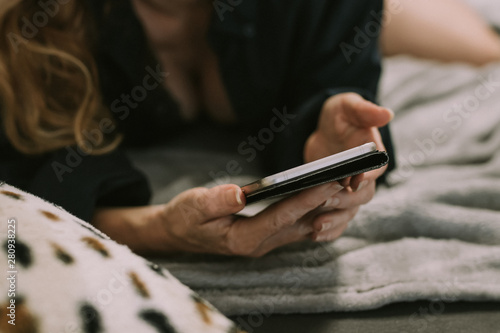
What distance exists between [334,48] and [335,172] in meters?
0.39

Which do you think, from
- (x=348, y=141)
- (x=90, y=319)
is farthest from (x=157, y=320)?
(x=348, y=141)

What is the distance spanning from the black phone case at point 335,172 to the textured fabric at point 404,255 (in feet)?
0.51

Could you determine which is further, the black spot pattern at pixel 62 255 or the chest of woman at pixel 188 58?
the chest of woman at pixel 188 58

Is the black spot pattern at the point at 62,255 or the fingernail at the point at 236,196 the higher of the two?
Answer: the black spot pattern at the point at 62,255

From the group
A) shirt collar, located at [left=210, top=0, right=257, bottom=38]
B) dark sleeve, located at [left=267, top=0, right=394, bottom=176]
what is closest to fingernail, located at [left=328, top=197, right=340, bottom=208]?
dark sleeve, located at [left=267, top=0, right=394, bottom=176]

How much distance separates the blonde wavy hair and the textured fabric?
0.60ft

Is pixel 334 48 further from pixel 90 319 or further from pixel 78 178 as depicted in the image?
pixel 90 319

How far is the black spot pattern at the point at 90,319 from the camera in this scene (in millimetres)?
307

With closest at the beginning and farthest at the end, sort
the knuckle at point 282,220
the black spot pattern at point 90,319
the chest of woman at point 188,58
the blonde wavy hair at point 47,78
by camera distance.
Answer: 1. the black spot pattern at point 90,319
2. the knuckle at point 282,220
3. the blonde wavy hair at point 47,78
4. the chest of woman at point 188,58

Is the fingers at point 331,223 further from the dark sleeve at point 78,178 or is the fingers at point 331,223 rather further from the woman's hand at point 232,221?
the dark sleeve at point 78,178

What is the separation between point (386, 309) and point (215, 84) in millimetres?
498

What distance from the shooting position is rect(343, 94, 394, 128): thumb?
453 millimetres

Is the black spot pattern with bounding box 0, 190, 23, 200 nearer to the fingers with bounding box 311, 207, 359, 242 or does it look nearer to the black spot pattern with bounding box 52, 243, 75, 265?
the black spot pattern with bounding box 52, 243, 75, 265

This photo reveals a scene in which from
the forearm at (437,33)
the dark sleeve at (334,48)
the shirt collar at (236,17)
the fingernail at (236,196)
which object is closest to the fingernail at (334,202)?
the fingernail at (236,196)
